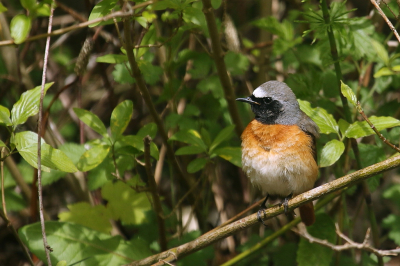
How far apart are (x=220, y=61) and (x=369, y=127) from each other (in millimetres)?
1205

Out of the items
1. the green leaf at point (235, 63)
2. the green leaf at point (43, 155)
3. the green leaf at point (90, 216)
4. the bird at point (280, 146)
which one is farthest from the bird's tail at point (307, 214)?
the green leaf at point (43, 155)

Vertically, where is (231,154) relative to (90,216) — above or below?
above

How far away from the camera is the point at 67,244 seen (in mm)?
3119

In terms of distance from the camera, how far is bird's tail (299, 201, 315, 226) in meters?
3.25

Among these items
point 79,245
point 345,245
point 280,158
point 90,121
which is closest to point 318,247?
point 345,245

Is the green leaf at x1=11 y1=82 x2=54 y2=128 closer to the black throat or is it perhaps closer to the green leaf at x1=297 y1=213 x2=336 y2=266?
the black throat

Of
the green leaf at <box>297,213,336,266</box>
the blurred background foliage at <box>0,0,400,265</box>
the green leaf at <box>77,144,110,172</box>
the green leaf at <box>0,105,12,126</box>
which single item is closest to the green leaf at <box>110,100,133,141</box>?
the blurred background foliage at <box>0,0,400,265</box>

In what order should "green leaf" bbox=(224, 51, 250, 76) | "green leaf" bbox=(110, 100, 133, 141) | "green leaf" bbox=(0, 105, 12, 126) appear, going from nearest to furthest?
"green leaf" bbox=(0, 105, 12, 126)
"green leaf" bbox=(110, 100, 133, 141)
"green leaf" bbox=(224, 51, 250, 76)

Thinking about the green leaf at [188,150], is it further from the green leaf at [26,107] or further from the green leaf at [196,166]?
the green leaf at [26,107]

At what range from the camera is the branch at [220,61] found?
290cm

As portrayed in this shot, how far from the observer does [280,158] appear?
311 centimetres

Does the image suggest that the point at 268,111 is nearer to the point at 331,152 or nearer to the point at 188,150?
the point at 188,150

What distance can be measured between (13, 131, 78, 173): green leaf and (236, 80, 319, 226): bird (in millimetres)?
1404

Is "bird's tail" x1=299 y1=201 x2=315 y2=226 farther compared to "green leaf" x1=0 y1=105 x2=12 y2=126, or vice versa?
"bird's tail" x1=299 y1=201 x2=315 y2=226
